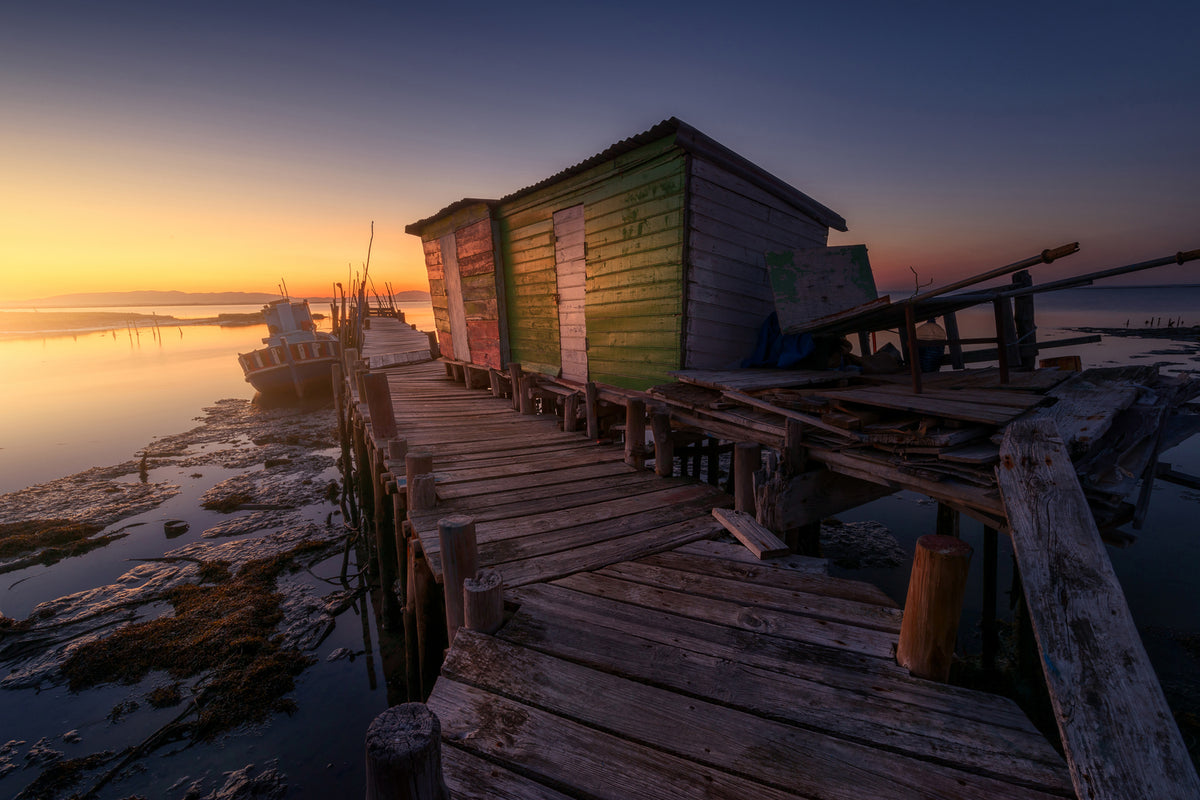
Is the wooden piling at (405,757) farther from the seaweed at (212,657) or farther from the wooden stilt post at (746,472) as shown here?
the seaweed at (212,657)

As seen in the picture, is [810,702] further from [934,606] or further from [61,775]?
[61,775]

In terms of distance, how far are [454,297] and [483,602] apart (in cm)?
1122

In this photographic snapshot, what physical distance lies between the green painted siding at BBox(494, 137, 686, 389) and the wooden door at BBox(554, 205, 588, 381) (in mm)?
175

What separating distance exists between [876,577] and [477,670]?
932 centimetres

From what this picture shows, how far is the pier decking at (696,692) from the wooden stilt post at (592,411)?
3.29 meters

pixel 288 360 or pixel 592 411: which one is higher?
pixel 288 360

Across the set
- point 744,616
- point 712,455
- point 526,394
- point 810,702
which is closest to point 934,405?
point 744,616

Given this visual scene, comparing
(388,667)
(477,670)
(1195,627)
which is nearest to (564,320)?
(388,667)

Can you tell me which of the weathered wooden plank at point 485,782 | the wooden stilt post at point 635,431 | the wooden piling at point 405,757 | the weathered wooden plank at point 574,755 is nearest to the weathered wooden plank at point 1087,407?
the weathered wooden plank at point 574,755

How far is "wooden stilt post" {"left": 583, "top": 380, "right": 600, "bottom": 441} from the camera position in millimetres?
7617

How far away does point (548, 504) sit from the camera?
518 cm

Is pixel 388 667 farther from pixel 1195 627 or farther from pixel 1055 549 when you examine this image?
pixel 1195 627

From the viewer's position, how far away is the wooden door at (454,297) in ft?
41.1

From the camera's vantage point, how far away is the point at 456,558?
313cm
